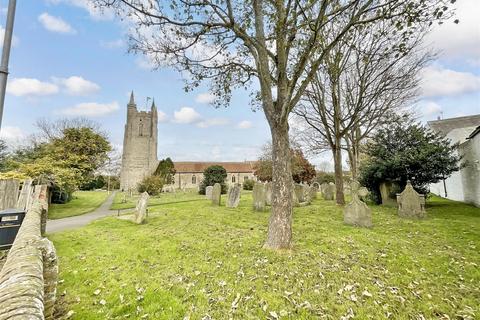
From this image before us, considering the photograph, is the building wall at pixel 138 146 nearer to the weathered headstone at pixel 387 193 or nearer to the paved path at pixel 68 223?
the paved path at pixel 68 223

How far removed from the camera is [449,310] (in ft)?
12.0

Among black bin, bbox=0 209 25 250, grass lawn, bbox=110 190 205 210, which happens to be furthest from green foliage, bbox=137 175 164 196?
black bin, bbox=0 209 25 250

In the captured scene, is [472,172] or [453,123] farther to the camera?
[453,123]

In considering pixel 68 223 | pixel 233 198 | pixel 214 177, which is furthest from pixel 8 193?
pixel 214 177

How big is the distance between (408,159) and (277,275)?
1182 cm

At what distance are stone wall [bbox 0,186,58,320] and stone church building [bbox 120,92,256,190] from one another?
161 ft

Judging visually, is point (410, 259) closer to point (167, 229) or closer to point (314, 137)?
point (167, 229)

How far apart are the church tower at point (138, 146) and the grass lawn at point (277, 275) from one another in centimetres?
4876

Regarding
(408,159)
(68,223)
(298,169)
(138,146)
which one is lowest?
(68,223)

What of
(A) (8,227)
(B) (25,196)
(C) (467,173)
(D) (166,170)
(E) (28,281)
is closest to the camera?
(E) (28,281)

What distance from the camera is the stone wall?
5.91 feet

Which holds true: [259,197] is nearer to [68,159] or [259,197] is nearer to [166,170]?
[68,159]

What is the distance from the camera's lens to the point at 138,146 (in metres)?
54.6

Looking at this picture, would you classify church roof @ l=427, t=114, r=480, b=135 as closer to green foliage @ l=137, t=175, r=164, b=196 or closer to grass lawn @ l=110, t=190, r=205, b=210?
grass lawn @ l=110, t=190, r=205, b=210
